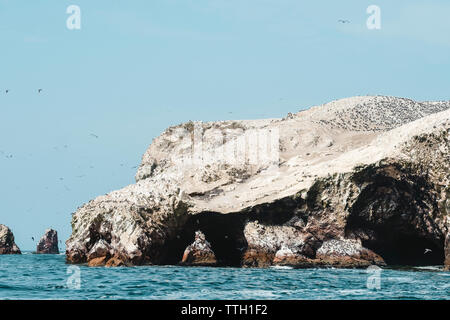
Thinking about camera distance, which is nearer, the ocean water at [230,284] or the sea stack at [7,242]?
the ocean water at [230,284]

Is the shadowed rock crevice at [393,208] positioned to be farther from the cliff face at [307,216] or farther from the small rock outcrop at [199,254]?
the small rock outcrop at [199,254]

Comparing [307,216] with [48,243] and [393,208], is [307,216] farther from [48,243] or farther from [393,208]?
[48,243]

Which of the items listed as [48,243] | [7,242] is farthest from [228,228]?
[48,243]

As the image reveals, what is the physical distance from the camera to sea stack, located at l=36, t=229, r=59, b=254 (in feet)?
416

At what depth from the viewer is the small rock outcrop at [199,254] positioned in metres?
57.4

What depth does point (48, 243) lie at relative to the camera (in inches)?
5012

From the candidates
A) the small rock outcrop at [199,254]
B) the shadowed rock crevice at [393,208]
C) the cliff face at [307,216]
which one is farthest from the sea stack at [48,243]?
the shadowed rock crevice at [393,208]

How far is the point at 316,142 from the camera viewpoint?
77.4 meters

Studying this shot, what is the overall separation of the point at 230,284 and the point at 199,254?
18.1 meters

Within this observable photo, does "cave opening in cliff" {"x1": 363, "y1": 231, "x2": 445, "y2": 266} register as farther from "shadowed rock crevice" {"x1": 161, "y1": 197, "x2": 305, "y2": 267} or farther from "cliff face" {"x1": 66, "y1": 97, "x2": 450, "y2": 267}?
"shadowed rock crevice" {"x1": 161, "y1": 197, "x2": 305, "y2": 267}

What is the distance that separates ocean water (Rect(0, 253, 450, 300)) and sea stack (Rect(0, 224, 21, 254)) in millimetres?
64717

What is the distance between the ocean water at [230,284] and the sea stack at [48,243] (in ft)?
258
